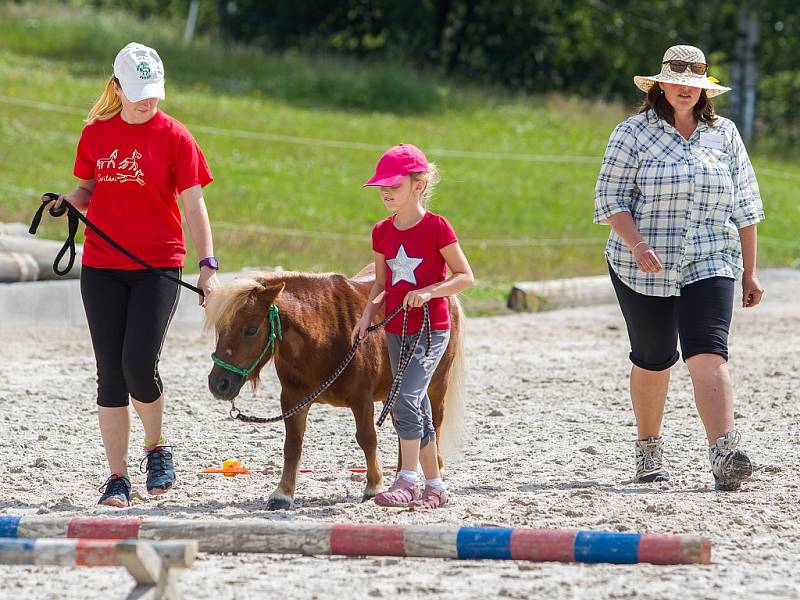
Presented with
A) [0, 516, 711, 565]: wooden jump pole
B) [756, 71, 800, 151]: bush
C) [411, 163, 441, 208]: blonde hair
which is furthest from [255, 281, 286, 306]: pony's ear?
[756, 71, 800, 151]: bush

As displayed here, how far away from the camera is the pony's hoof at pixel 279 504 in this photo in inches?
209

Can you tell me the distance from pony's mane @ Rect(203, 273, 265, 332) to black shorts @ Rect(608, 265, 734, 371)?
1642mm

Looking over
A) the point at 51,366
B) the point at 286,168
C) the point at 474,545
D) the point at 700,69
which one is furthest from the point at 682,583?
the point at 286,168

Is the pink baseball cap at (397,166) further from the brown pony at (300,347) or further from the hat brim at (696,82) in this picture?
the hat brim at (696,82)

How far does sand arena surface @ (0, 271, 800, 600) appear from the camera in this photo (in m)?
4.10

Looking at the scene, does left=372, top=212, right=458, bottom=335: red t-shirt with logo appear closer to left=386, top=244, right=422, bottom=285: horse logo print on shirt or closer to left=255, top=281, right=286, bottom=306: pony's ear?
left=386, top=244, right=422, bottom=285: horse logo print on shirt

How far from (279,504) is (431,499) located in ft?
2.03

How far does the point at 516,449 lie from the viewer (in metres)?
6.66

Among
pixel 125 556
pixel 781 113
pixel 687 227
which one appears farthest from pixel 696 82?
pixel 781 113

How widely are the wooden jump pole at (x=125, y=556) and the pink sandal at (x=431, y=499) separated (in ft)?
5.37

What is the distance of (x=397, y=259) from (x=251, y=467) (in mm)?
1635

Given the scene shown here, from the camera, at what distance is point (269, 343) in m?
5.16

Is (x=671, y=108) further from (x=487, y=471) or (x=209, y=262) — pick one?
(x=209, y=262)

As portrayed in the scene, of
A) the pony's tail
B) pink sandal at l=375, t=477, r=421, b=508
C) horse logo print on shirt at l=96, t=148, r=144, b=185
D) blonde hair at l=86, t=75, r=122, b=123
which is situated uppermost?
blonde hair at l=86, t=75, r=122, b=123
